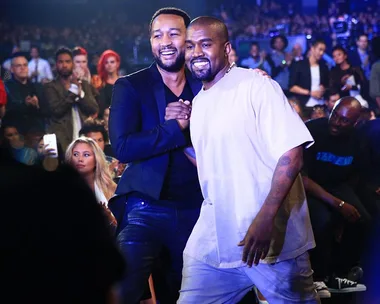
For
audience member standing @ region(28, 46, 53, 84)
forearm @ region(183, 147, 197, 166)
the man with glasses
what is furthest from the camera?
audience member standing @ region(28, 46, 53, 84)

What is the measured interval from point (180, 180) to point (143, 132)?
34 centimetres

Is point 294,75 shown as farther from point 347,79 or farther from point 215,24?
point 215,24

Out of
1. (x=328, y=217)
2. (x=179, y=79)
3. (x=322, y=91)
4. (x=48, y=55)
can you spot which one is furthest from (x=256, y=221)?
(x=48, y=55)

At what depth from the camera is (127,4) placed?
20531 millimetres

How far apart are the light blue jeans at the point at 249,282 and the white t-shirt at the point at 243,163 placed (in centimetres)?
5

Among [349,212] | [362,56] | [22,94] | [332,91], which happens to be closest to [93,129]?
[22,94]

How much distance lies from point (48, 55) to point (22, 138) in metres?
7.10

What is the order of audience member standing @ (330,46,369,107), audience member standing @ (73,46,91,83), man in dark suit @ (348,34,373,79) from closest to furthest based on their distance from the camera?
audience member standing @ (73,46,91,83), audience member standing @ (330,46,369,107), man in dark suit @ (348,34,373,79)

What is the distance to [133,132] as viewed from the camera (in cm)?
363

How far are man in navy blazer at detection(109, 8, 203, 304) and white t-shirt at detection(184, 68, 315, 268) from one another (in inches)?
18.2

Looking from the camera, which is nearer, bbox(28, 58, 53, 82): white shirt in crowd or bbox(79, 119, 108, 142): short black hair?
bbox(79, 119, 108, 142): short black hair

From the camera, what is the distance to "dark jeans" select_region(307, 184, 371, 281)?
573cm

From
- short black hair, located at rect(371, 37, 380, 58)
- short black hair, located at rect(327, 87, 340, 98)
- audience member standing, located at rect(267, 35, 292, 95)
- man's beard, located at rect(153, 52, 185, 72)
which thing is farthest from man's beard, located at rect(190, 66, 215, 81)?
short black hair, located at rect(371, 37, 380, 58)

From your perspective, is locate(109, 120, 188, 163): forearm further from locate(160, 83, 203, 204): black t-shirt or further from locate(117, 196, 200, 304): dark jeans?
locate(117, 196, 200, 304): dark jeans
